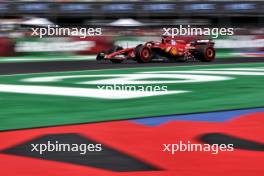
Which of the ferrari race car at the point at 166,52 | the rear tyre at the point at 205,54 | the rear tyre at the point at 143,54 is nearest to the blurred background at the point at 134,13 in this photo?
the rear tyre at the point at 205,54

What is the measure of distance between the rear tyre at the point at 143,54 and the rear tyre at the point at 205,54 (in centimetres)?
123

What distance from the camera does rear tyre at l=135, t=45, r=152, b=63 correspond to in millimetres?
12805

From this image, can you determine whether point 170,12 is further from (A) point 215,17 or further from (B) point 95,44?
(B) point 95,44

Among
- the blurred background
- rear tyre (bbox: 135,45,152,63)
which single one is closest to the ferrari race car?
rear tyre (bbox: 135,45,152,63)

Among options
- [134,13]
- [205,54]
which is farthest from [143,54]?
[134,13]

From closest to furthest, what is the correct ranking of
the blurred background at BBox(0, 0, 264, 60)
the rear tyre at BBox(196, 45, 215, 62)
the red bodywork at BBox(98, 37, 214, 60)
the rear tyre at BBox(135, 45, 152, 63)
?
1. the rear tyre at BBox(135, 45, 152, 63)
2. the red bodywork at BBox(98, 37, 214, 60)
3. the rear tyre at BBox(196, 45, 215, 62)
4. the blurred background at BBox(0, 0, 264, 60)

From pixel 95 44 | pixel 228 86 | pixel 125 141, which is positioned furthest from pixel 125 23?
pixel 125 141

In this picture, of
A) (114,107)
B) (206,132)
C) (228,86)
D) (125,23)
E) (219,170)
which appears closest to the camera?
(219,170)

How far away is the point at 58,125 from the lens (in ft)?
17.9

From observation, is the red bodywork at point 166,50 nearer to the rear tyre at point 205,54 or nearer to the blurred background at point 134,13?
the rear tyre at point 205,54

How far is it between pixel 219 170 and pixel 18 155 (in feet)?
5.13

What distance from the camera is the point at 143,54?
508 inches

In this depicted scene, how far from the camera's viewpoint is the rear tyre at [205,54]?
43.9ft

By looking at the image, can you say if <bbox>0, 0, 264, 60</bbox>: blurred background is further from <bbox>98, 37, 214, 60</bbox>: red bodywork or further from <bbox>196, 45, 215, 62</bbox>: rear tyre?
<bbox>98, 37, 214, 60</bbox>: red bodywork
